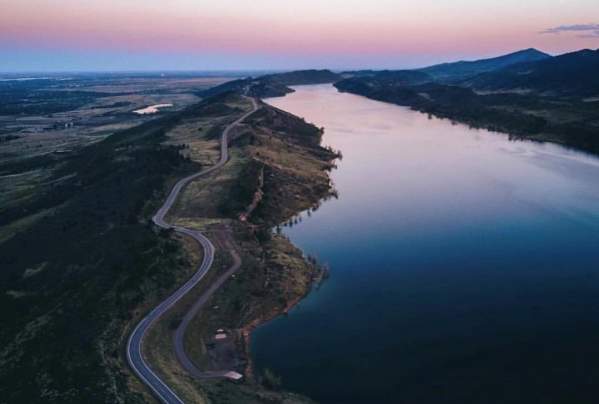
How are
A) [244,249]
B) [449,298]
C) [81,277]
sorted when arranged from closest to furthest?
[449,298] < [81,277] < [244,249]

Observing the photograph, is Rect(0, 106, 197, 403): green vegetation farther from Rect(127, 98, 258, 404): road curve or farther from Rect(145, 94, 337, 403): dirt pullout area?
Rect(145, 94, 337, 403): dirt pullout area

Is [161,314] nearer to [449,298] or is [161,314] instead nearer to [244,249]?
[244,249]

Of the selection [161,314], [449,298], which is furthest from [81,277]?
[449,298]

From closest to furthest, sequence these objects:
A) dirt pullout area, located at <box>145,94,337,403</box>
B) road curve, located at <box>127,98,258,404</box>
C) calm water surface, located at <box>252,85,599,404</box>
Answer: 1. road curve, located at <box>127,98,258,404</box>
2. calm water surface, located at <box>252,85,599,404</box>
3. dirt pullout area, located at <box>145,94,337,403</box>

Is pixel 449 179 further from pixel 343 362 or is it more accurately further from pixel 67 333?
pixel 67 333

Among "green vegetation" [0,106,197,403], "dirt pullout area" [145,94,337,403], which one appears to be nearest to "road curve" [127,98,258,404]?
"dirt pullout area" [145,94,337,403]

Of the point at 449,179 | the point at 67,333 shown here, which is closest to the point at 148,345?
the point at 67,333
